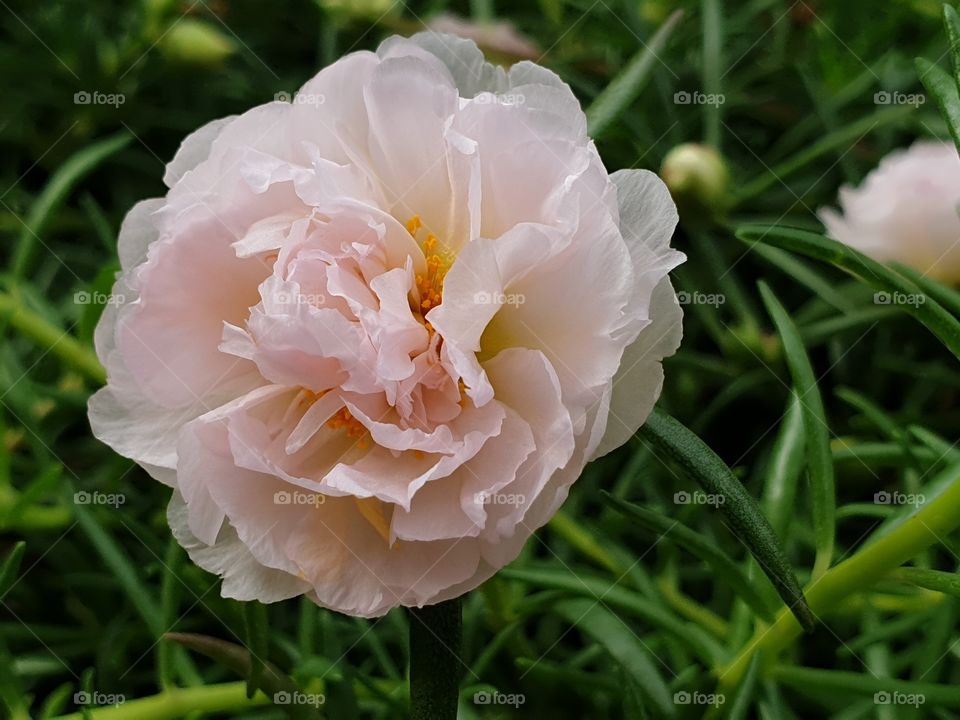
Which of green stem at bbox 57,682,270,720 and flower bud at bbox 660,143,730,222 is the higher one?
flower bud at bbox 660,143,730,222

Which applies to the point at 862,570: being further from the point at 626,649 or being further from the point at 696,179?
the point at 696,179

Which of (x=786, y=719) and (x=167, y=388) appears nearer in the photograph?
(x=167, y=388)

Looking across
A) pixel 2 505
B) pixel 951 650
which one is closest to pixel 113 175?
pixel 2 505

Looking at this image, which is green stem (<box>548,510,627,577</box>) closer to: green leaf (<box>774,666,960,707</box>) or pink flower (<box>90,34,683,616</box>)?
green leaf (<box>774,666,960,707</box>)

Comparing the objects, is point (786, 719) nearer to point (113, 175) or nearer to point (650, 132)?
point (650, 132)

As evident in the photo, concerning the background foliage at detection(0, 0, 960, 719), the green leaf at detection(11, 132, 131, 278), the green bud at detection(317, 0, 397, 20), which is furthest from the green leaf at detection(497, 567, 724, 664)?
the green bud at detection(317, 0, 397, 20)

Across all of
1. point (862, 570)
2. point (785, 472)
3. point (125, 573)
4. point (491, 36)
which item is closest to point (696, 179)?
point (491, 36)
